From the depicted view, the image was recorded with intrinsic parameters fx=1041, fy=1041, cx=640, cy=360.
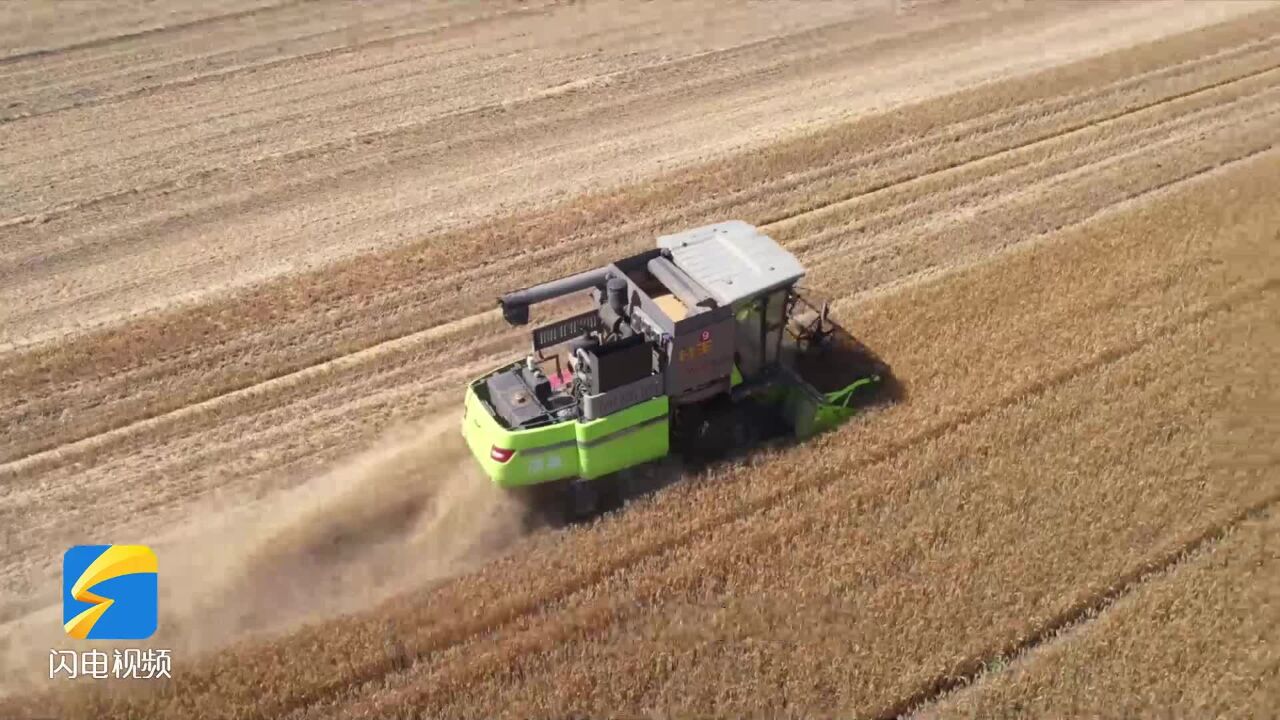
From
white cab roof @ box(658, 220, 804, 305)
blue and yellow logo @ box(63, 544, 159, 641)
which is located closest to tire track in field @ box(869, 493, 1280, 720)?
white cab roof @ box(658, 220, 804, 305)

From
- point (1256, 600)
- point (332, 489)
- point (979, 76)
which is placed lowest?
point (1256, 600)

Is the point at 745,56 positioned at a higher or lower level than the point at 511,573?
higher

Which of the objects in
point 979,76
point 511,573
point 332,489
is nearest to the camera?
point 511,573

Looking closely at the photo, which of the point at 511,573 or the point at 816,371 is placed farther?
the point at 816,371

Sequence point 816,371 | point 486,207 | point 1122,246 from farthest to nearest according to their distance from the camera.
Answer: point 486,207
point 1122,246
point 816,371

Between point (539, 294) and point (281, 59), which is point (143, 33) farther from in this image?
point (539, 294)

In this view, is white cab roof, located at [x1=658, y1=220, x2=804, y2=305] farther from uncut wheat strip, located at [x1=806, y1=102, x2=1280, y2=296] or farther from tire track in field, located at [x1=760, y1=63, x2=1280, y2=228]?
tire track in field, located at [x1=760, y1=63, x2=1280, y2=228]

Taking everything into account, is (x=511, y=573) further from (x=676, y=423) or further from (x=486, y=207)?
(x=486, y=207)

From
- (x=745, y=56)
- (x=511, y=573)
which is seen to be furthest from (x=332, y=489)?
(x=745, y=56)
